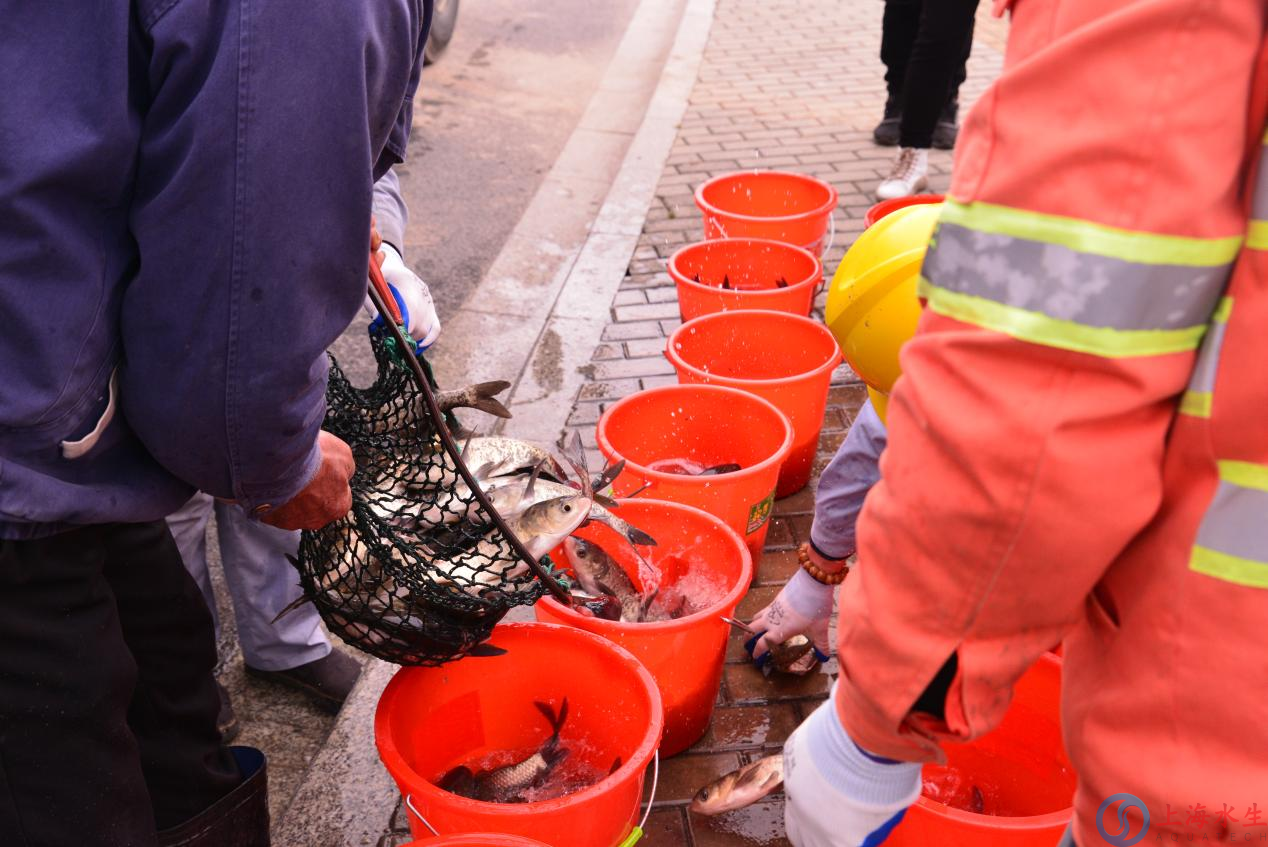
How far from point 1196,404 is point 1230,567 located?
0.17 m

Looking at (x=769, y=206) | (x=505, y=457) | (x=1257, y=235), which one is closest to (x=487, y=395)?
(x=505, y=457)

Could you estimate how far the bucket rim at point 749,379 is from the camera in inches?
130

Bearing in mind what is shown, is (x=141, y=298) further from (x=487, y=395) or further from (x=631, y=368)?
(x=631, y=368)

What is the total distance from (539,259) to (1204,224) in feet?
15.1

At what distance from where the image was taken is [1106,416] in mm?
1023

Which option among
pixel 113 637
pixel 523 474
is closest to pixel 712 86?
pixel 523 474

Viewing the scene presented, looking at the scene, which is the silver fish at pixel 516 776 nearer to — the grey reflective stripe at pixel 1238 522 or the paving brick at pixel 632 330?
the grey reflective stripe at pixel 1238 522

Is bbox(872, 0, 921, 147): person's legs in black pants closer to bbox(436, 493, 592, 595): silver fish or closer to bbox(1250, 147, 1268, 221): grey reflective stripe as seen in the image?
bbox(436, 493, 592, 595): silver fish

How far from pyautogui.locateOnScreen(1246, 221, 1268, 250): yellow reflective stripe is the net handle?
118 cm

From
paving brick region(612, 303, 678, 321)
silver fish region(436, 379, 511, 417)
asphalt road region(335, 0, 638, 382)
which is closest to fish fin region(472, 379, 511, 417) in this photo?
silver fish region(436, 379, 511, 417)

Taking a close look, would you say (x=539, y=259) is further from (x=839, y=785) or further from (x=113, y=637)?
(x=839, y=785)

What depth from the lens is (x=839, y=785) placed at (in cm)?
139

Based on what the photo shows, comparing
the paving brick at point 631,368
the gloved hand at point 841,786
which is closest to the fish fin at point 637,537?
the gloved hand at point 841,786

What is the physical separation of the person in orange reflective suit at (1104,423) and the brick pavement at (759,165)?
137 cm
